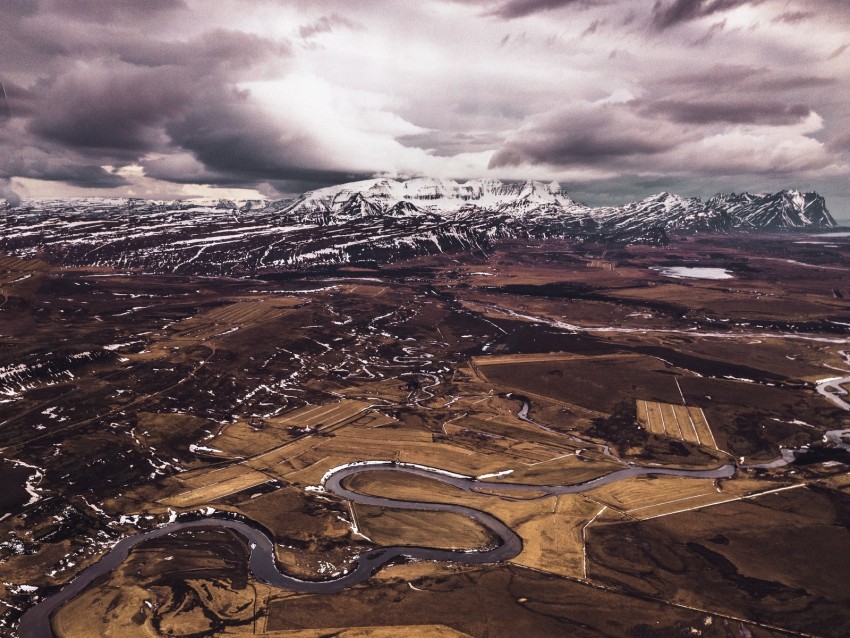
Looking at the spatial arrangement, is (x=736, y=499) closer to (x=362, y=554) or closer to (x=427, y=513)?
(x=427, y=513)

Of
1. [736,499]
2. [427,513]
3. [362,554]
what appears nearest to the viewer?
[362,554]

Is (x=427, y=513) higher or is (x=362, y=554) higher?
(x=427, y=513)

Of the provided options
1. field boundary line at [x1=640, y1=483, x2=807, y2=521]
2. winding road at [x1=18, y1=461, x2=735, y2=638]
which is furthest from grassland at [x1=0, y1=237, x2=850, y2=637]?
winding road at [x1=18, y1=461, x2=735, y2=638]

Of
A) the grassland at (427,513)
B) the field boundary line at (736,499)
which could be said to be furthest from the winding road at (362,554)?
the field boundary line at (736,499)

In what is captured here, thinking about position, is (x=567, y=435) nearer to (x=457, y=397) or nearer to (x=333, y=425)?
(x=457, y=397)

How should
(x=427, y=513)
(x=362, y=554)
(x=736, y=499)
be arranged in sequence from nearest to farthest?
(x=362, y=554) < (x=427, y=513) < (x=736, y=499)

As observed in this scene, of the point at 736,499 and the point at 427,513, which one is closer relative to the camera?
the point at 427,513

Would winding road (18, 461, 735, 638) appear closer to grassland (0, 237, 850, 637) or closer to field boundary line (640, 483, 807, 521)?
grassland (0, 237, 850, 637)

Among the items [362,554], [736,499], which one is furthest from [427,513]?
[736,499]

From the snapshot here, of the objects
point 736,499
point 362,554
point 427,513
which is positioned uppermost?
point 427,513
